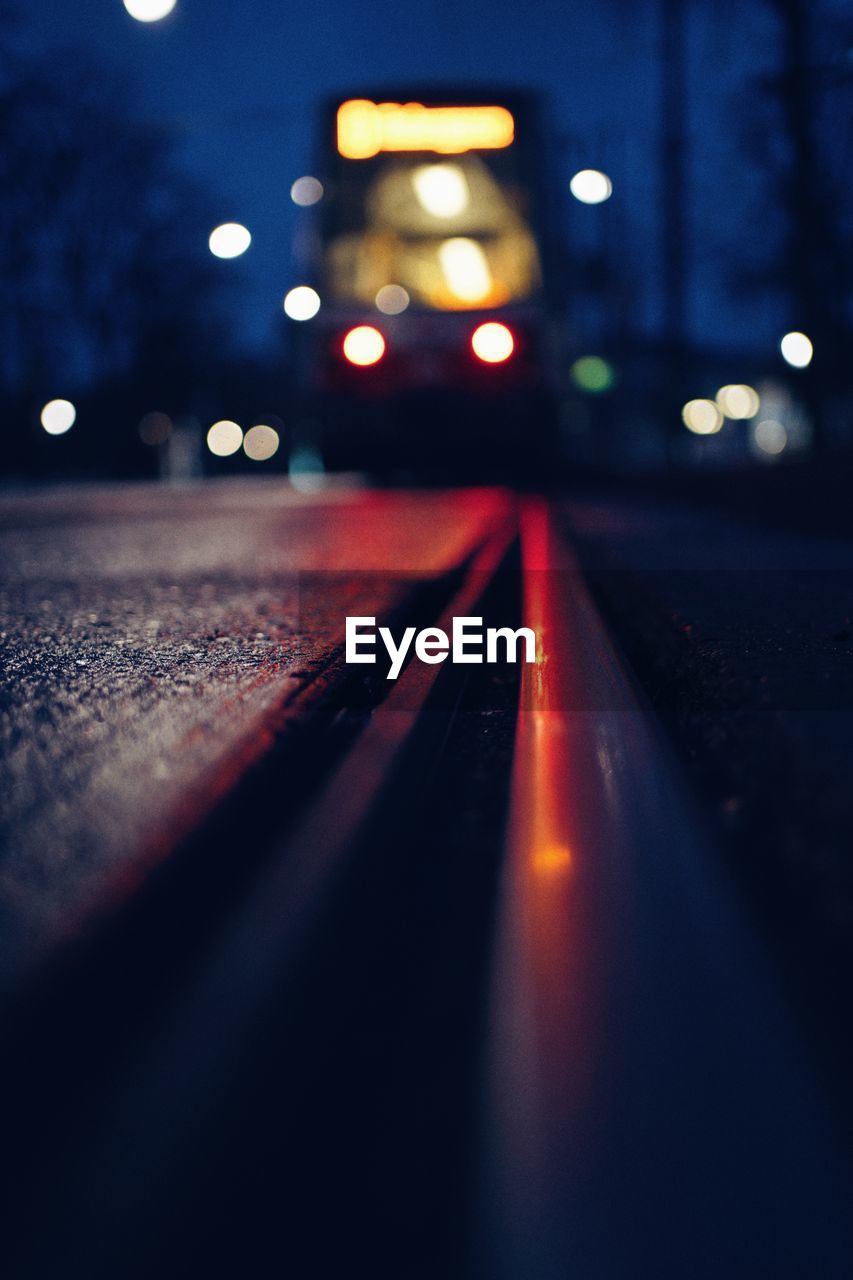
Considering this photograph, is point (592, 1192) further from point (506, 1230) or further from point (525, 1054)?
point (525, 1054)

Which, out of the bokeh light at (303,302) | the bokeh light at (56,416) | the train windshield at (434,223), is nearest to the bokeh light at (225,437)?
the bokeh light at (56,416)

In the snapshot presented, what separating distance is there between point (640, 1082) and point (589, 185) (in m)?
20.8

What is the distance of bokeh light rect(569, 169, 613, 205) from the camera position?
68.2 ft

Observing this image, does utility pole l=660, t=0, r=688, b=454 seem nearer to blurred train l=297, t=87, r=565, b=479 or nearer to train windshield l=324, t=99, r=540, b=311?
blurred train l=297, t=87, r=565, b=479

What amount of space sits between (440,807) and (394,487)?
59.9 ft

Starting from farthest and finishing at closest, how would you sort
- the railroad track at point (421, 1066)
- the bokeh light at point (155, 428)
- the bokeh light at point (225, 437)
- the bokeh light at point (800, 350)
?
the bokeh light at point (225, 437), the bokeh light at point (155, 428), the bokeh light at point (800, 350), the railroad track at point (421, 1066)

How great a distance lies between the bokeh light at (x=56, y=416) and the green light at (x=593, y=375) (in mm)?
13475

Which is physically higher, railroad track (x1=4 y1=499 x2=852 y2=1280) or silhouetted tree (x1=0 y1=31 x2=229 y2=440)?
silhouetted tree (x1=0 y1=31 x2=229 y2=440)

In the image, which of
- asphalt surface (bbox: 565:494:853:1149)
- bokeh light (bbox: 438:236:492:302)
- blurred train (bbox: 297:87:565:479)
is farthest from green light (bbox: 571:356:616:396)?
asphalt surface (bbox: 565:494:853:1149)

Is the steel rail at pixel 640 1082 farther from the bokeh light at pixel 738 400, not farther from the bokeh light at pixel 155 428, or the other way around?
the bokeh light at pixel 738 400

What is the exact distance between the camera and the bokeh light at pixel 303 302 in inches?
722

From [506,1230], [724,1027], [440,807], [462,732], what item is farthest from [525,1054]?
[462,732]

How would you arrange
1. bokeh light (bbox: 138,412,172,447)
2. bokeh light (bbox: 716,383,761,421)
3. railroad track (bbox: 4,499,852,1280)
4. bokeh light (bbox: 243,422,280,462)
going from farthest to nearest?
bokeh light (bbox: 716,383,761,421)
bokeh light (bbox: 243,422,280,462)
bokeh light (bbox: 138,412,172,447)
railroad track (bbox: 4,499,852,1280)

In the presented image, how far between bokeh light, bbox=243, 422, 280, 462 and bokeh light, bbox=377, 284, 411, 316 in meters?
72.5
